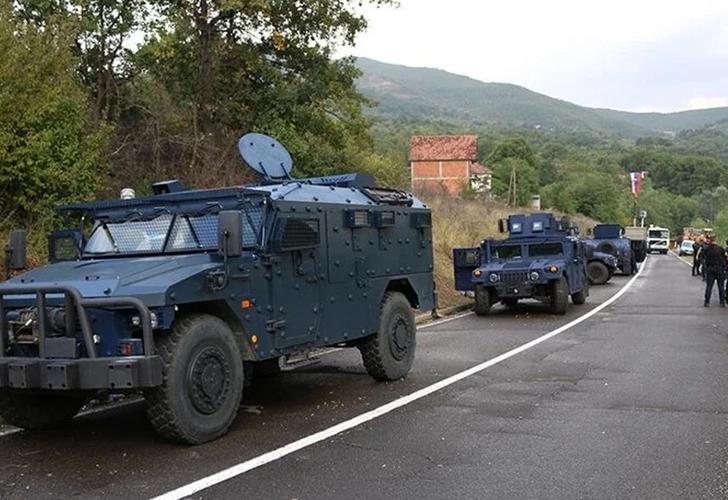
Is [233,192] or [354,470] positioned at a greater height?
[233,192]

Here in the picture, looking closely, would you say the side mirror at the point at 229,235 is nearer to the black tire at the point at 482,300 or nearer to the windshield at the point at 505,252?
the black tire at the point at 482,300

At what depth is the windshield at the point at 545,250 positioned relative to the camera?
1791 cm

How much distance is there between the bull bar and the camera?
5.74 metres

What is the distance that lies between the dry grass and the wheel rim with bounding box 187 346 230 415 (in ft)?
43.4

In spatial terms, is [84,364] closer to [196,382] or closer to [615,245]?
[196,382]

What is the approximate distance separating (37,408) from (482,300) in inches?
459

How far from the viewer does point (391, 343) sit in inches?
355

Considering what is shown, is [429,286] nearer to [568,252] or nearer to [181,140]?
[568,252]

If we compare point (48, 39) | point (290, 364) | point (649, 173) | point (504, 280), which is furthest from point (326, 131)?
point (649, 173)

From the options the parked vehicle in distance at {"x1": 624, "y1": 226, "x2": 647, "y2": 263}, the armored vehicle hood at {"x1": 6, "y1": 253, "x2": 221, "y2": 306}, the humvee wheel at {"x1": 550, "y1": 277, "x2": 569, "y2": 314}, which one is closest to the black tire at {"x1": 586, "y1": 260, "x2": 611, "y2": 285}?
the humvee wheel at {"x1": 550, "y1": 277, "x2": 569, "y2": 314}

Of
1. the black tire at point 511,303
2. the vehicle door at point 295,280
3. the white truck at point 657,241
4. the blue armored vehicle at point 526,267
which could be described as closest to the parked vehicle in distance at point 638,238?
the white truck at point 657,241

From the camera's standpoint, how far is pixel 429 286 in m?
10.0

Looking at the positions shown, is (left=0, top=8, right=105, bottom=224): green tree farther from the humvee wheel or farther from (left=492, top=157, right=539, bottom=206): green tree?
(left=492, top=157, right=539, bottom=206): green tree

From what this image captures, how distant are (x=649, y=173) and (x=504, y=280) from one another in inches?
5585
